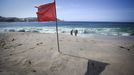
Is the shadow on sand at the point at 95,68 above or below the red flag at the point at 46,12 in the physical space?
below

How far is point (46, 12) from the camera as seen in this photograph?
588 cm

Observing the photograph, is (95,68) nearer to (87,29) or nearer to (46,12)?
(46,12)

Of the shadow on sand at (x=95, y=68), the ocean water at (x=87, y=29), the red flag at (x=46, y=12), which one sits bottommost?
the shadow on sand at (x=95, y=68)

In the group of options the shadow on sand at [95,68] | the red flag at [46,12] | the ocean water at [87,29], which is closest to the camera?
the shadow on sand at [95,68]

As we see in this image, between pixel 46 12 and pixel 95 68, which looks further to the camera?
pixel 46 12

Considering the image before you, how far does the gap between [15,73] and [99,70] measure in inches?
140

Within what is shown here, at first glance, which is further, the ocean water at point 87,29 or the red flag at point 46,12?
the ocean water at point 87,29

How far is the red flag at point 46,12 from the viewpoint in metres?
5.82

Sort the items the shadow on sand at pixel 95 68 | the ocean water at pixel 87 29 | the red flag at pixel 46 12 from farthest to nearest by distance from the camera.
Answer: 1. the ocean water at pixel 87 29
2. the red flag at pixel 46 12
3. the shadow on sand at pixel 95 68

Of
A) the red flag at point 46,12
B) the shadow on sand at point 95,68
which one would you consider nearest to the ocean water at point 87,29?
the red flag at point 46,12

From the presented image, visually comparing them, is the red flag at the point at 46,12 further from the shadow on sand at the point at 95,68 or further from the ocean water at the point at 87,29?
the ocean water at the point at 87,29

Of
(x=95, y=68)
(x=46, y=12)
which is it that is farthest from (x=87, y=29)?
(x=95, y=68)

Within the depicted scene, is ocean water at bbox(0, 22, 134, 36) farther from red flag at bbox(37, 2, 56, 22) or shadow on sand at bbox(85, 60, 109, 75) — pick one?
shadow on sand at bbox(85, 60, 109, 75)

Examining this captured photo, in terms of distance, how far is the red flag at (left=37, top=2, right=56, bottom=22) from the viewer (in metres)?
5.82
